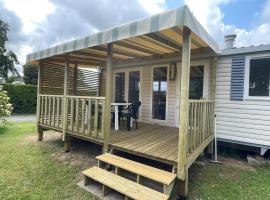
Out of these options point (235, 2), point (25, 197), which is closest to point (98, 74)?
point (25, 197)

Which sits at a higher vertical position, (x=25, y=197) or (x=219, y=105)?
(x=219, y=105)

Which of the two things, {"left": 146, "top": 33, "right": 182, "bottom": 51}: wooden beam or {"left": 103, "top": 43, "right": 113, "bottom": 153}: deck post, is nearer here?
{"left": 146, "top": 33, "right": 182, "bottom": 51}: wooden beam

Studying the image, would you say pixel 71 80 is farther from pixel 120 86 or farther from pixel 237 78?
pixel 237 78

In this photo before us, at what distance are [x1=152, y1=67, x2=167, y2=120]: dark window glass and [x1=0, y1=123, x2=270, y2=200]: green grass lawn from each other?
7.71 ft

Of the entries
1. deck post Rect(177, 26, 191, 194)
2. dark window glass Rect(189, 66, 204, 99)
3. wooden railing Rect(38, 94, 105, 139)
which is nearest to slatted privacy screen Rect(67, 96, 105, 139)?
wooden railing Rect(38, 94, 105, 139)

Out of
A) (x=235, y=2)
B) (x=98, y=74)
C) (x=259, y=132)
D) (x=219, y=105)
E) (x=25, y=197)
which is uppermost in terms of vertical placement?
(x=235, y=2)

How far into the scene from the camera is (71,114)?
15.4ft

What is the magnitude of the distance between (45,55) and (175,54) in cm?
363

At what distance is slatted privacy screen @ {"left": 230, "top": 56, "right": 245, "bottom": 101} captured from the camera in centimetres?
479

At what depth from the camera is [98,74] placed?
7.97m

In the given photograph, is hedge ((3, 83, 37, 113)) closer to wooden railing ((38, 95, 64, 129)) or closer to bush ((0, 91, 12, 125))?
bush ((0, 91, 12, 125))

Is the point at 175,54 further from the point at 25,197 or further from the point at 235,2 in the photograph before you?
the point at 235,2

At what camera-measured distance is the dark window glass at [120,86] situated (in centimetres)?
728

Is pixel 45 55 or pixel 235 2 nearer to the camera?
pixel 45 55
